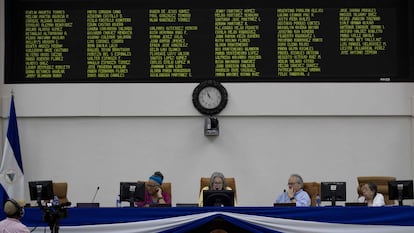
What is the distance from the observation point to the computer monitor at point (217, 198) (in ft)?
26.5

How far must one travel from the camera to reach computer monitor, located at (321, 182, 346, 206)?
887cm

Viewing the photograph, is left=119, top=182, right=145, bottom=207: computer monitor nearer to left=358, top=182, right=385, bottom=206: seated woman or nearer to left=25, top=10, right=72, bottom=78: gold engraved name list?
left=358, top=182, right=385, bottom=206: seated woman

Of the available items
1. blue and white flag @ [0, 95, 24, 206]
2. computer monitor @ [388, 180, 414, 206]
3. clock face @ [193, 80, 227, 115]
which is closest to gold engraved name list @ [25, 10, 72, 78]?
blue and white flag @ [0, 95, 24, 206]

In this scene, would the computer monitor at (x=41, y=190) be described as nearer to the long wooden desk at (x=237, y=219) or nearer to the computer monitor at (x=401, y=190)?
the long wooden desk at (x=237, y=219)

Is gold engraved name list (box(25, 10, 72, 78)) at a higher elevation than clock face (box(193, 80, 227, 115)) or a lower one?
higher

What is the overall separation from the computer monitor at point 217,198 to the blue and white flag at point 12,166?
3.29m

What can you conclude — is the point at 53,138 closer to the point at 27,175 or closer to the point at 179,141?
the point at 27,175

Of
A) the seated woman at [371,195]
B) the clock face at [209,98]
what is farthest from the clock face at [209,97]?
the seated woman at [371,195]

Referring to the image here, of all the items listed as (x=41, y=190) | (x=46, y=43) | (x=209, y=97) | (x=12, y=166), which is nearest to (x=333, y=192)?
(x=209, y=97)

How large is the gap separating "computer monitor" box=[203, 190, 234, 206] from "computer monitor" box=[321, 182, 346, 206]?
128 cm

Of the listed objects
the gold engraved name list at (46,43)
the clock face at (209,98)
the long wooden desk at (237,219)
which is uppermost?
the gold engraved name list at (46,43)

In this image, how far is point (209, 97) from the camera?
10.7 meters

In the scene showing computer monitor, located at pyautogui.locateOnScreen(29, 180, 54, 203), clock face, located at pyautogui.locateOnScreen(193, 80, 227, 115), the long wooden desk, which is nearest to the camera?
the long wooden desk

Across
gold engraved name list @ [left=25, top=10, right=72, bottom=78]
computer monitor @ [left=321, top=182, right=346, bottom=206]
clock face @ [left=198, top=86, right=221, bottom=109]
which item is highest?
gold engraved name list @ [left=25, top=10, right=72, bottom=78]
